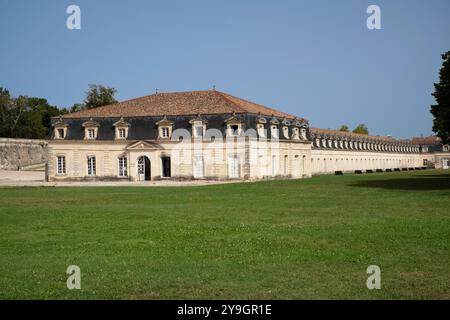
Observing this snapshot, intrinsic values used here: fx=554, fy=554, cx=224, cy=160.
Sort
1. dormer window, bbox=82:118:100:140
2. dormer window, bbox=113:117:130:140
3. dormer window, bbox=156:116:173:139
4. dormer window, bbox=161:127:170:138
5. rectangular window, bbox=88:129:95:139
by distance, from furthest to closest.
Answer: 1. rectangular window, bbox=88:129:95:139
2. dormer window, bbox=82:118:100:140
3. dormer window, bbox=113:117:130:140
4. dormer window, bbox=161:127:170:138
5. dormer window, bbox=156:116:173:139

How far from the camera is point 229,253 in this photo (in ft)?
35.5

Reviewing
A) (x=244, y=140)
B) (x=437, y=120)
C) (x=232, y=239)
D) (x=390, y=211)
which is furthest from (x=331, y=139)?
(x=232, y=239)

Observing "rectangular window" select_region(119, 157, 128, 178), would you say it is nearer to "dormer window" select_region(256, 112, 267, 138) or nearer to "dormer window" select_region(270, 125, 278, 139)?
"dormer window" select_region(256, 112, 267, 138)

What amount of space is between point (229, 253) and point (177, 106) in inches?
1603

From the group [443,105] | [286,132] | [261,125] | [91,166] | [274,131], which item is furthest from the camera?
[286,132]

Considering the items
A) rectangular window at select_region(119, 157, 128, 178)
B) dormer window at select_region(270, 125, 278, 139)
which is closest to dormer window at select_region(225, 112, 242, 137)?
dormer window at select_region(270, 125, 278, 139)

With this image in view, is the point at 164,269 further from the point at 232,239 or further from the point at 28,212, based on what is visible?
the point at 28,212

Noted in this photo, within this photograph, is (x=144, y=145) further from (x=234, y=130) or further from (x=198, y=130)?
(x=234, y=130)

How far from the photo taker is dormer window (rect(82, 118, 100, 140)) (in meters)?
50.8

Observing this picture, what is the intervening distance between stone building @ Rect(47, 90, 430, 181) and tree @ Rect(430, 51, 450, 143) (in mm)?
17310

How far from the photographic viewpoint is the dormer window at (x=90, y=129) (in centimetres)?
5081

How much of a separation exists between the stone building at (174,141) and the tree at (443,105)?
1731 cm

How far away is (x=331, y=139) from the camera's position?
79750 mm

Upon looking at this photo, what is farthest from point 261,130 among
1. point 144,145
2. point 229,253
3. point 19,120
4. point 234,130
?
point 19,120
